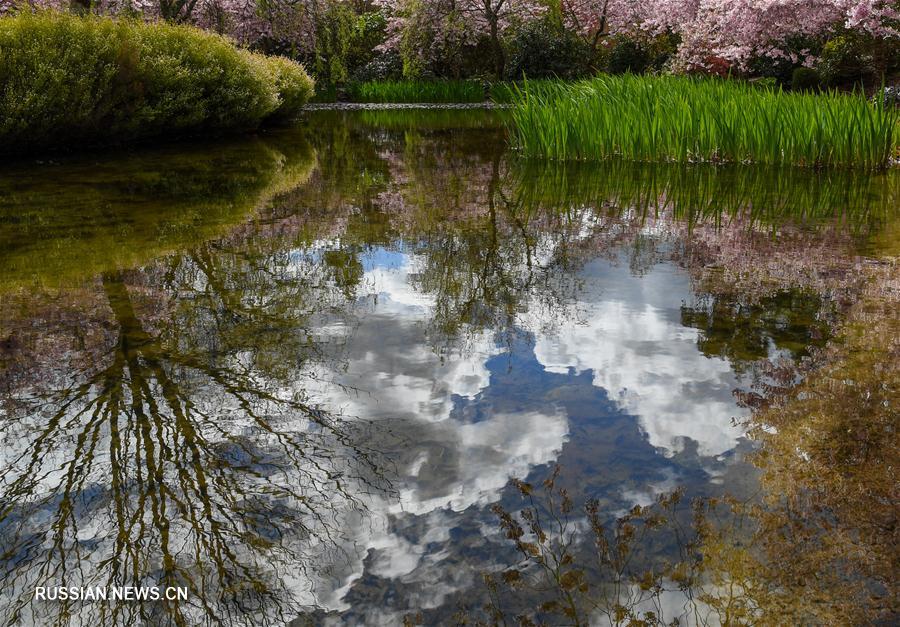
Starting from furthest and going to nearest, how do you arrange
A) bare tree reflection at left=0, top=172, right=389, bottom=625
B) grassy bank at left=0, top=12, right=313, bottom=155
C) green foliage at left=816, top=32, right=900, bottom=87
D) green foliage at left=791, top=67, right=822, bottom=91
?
green foliage at left=791, top=67, right=822, bottom=91
green foliage at left=816, top=32, right=900, bottom=87
grassy bank at left=0, top=12, right=313, bottom=155
bare tree reflection at left=0, top=172, right=389, bottom=625

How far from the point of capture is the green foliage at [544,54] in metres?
24.5

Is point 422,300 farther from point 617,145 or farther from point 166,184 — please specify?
point 617,145

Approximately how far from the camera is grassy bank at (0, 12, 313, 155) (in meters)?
10.2

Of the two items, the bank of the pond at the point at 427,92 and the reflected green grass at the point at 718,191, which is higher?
the bank of the pond at the point at 427,92

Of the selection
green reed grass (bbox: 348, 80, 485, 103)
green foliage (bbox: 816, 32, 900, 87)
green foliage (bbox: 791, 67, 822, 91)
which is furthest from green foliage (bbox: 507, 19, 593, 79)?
green foliage (bbox: 816, 32, 900, 87)

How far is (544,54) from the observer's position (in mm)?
Answer: 24469

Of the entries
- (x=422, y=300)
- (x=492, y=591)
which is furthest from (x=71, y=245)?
(x=492, y=591)

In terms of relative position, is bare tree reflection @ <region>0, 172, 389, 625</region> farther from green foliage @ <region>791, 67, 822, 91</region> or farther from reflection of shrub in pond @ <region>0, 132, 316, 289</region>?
green foliage @ <region>791, 67, 822, 91</region>

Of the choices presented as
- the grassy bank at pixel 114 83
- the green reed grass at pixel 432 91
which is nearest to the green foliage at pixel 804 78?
the green reed grass at pixel 432 91

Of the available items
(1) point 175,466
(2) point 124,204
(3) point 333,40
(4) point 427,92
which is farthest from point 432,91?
(1) point 175,466

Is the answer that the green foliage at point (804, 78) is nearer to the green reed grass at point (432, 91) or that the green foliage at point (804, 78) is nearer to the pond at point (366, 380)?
the green reed grass at point (432, 91)

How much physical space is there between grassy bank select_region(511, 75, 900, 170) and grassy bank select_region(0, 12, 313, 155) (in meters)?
5.71

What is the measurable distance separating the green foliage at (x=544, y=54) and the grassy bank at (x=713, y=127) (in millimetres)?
14884

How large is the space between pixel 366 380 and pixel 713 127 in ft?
23.5
